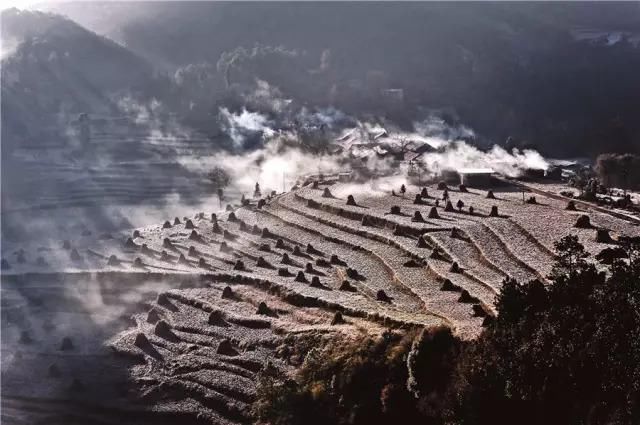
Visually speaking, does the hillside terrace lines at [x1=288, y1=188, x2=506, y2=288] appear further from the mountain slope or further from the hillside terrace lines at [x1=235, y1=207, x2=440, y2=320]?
the mountain slope

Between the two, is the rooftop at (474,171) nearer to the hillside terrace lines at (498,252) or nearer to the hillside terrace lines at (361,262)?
the hillside terrace lines at (498,252)

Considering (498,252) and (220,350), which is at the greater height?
(498,252)

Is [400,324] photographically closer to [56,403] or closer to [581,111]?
[56,403]

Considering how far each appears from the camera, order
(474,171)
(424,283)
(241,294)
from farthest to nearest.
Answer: (474,171) < (241,294) < (424,283)

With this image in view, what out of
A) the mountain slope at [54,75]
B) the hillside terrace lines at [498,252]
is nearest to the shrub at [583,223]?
the hillside terrace lines at [498,252]

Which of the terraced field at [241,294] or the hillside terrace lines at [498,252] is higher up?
the hillside terrace lines at [498,252]

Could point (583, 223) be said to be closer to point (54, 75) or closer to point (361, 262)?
point (361, 262)

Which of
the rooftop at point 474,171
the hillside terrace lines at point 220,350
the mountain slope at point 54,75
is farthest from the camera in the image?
the mountain slope at point 54,75

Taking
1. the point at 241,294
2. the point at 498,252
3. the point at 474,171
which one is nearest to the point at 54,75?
the point at 474,171

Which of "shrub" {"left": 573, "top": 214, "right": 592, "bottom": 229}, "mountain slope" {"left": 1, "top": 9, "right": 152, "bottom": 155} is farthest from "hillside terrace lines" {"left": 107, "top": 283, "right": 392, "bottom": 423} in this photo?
"mountain slope" {"left": 1, "top": 9, "right": 152, "bottom": 155}
